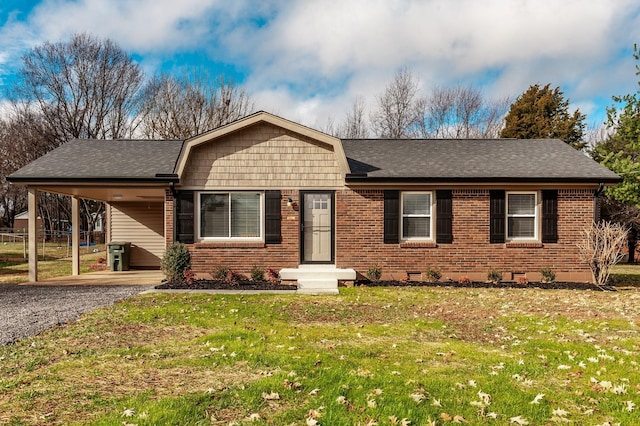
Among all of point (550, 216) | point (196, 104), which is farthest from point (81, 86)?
point (550, 216)

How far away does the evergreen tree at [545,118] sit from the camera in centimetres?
2686

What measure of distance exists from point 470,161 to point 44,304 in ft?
37.9

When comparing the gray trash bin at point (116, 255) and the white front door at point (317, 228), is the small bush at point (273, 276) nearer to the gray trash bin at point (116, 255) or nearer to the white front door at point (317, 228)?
the white front door at point (317, 228)

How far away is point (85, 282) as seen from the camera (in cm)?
1160

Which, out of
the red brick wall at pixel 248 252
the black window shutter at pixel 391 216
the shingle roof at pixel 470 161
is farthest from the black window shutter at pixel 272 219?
the black window shutter at pixel 391 216

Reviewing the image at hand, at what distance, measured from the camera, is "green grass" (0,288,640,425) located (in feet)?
11.5

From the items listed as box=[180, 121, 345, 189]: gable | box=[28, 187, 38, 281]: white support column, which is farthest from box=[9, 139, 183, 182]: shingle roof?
box=[180, 121, 345, 189]: gable

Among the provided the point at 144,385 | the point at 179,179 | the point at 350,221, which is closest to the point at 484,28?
the point at 350,221

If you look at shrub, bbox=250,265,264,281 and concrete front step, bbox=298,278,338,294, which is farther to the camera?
shrub, bbox=250,265,264,281

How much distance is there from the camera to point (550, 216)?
439 inches

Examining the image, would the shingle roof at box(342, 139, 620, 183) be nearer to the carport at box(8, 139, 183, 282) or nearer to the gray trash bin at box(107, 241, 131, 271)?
the carport at box(8, 139, 183, 282)

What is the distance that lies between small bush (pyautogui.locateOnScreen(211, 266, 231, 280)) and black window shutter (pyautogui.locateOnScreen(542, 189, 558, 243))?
8929mm

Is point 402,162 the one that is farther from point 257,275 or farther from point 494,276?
point 257,275

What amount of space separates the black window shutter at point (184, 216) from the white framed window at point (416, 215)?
600cm
